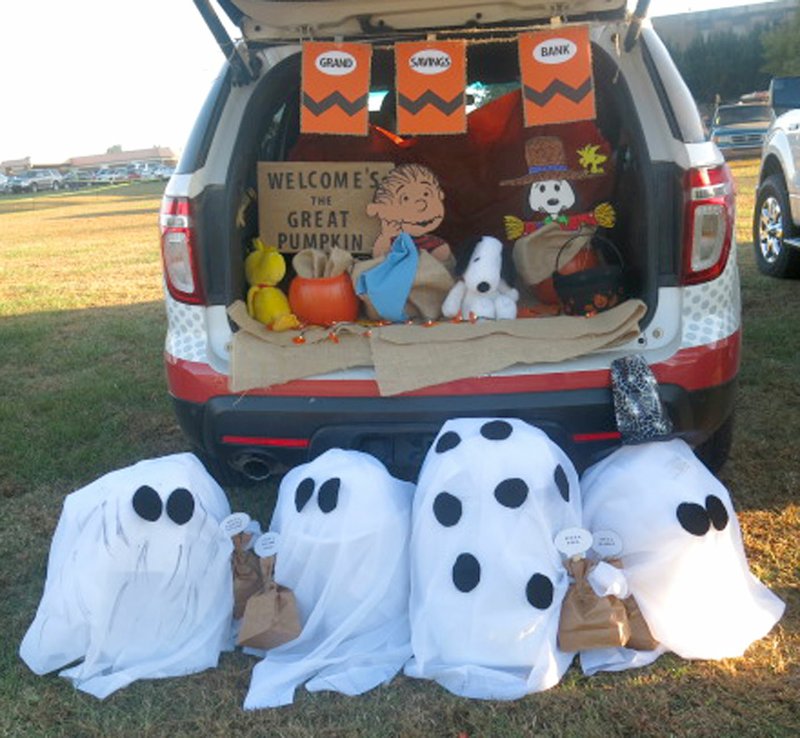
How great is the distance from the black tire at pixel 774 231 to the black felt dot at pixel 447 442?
14.8ft

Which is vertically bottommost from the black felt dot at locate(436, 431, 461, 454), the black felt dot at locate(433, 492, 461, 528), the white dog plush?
the black felt dot at locate(433, 492, 461, 528)

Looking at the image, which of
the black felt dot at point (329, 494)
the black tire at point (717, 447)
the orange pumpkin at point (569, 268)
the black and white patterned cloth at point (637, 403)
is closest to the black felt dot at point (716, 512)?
the black and white patterned cloth at point (637, 403)

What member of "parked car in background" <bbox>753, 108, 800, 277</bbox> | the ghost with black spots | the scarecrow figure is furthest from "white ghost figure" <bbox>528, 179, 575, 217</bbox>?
"parked car in background" <bbox>753, 108, 800, 277</bbox>

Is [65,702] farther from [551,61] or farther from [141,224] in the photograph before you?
[141,224]

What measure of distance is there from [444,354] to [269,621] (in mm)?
942

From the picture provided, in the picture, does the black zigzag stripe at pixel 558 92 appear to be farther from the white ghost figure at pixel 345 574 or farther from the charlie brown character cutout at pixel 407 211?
the white ghost figure at pixel 345 574

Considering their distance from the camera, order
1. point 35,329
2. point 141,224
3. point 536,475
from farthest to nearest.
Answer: point 141,224 → point 35,329 → point 536,475

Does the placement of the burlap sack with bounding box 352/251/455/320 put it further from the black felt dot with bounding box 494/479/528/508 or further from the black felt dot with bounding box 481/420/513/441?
the black felt dot with bounding box 494/479/528/508

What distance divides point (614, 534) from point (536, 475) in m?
0.27

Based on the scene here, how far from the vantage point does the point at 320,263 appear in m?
3.36

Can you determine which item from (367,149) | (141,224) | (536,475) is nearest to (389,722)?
(536,475)

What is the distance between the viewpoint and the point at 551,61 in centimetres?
303

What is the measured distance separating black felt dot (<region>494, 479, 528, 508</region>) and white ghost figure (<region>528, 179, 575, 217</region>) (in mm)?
1556

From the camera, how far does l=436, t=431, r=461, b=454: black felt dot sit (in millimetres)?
2499
